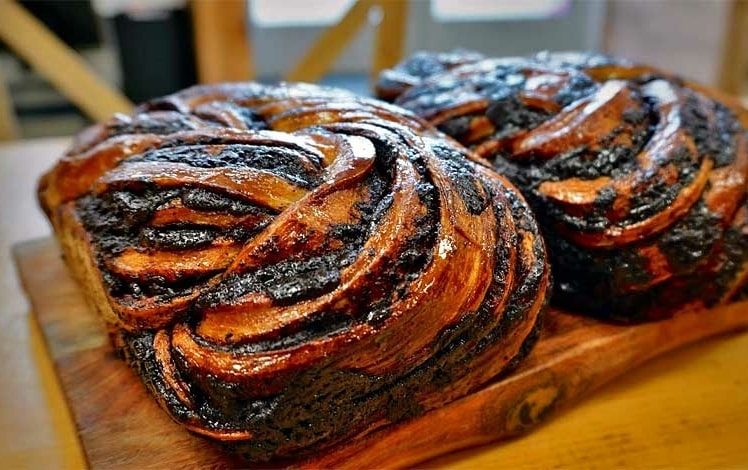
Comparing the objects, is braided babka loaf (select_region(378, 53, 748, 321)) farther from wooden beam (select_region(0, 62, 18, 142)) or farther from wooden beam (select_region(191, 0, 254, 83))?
wooden beam (select_region(0, 62, 18, 142))

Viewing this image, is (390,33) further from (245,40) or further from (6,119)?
(6,119)

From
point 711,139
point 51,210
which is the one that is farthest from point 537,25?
point 51,210

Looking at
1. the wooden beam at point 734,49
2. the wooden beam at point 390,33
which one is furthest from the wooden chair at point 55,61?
the wooden beam at point 734,49

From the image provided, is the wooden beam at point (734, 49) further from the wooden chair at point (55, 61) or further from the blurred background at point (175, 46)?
the wooden chair at point (55, 61)

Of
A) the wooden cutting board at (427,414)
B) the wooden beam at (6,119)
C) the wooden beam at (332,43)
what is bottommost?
the wooden beam at (6,119)

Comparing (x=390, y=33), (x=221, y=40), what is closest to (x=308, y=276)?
(x=221, y=40)

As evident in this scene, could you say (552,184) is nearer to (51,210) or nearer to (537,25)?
(51,210)
